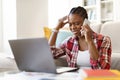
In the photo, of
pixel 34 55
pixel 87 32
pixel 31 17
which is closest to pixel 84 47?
pixel 87 32

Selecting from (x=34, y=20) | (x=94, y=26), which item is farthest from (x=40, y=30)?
(x=94, y=26)

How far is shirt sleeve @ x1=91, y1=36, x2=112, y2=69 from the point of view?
4.95ft

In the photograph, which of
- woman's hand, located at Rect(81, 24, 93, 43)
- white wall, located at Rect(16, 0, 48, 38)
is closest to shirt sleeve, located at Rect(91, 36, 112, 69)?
woman's hand, located at Rect(81, 24, 93, 43)

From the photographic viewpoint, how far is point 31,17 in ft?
12.8

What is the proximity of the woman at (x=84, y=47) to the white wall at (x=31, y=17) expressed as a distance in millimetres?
2094

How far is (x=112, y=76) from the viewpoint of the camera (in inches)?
34.4

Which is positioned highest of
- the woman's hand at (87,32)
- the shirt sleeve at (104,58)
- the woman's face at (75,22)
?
the woman's face at (75,22)

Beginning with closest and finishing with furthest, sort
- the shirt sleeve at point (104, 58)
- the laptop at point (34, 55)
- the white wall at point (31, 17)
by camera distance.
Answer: the laptop at point (34, 55) < the shirt sleeve at point (104, 58) < the white wall at point (31, 17)

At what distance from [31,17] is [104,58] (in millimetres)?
2544

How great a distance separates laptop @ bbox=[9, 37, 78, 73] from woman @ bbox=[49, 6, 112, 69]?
40 centimetres

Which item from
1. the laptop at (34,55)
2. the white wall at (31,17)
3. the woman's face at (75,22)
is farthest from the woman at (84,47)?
the white wall at (31,17)

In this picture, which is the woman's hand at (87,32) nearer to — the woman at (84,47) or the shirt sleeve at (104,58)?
the woman at (84,47)

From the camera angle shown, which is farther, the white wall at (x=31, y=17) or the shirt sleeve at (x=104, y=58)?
the white wall at (x=31, y=17)

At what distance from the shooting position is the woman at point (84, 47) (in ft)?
4.99
